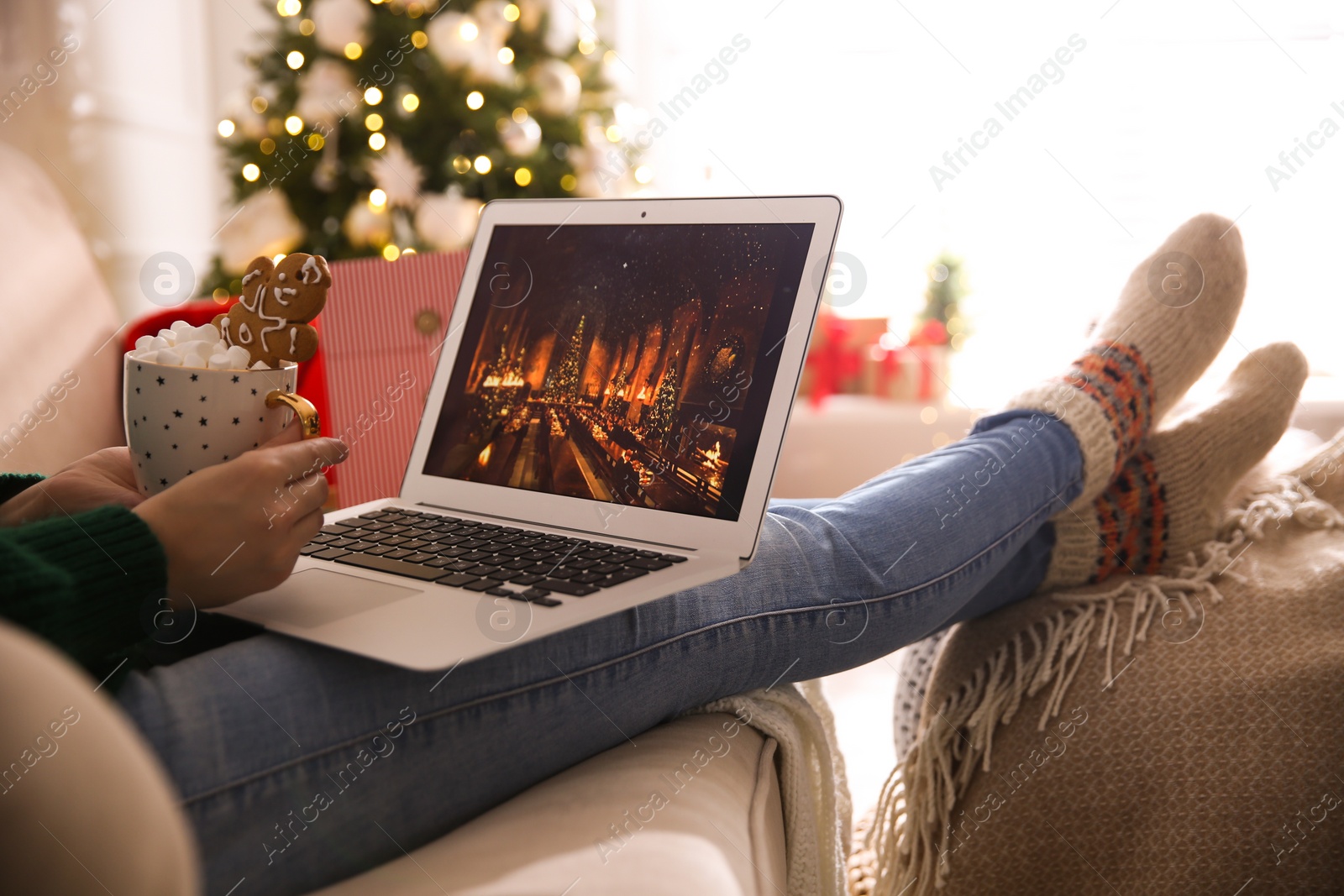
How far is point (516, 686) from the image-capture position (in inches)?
21.5

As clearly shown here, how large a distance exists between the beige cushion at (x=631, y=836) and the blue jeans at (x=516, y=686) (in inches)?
0.9

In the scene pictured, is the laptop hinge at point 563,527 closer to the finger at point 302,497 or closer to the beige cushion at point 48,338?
the finger at point 302,497

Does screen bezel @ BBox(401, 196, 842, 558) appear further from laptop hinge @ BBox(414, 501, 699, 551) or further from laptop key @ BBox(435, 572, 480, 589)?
laptop key @ BBox(435, 572, 480, 589)

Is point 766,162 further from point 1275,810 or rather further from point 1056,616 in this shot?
point 1275,810

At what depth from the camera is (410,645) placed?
48 cm

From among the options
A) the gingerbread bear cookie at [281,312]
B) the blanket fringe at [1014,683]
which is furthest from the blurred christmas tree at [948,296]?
→ the gingerbread bear cookie at [281,312]

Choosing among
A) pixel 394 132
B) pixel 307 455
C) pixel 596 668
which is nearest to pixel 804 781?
pixel 596 668

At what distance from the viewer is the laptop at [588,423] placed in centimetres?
57

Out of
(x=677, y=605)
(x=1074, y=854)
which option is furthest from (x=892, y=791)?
(x=677, y=605)

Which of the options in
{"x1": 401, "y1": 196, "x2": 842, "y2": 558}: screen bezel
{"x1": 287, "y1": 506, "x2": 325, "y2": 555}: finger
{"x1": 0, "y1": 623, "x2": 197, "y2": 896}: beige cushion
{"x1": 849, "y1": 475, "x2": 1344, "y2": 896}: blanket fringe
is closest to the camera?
{"x1": 0, "y1": 623, "x2": 197, "y2": 896}: beige cushion

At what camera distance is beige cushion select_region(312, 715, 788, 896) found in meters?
0.44

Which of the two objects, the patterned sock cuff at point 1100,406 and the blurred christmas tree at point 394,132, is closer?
the patterned sock cuff at point 1100,406

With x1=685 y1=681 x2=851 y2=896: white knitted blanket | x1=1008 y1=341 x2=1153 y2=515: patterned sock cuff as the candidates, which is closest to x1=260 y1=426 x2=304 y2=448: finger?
x1=685 y1=681 x2=851 y2=896: white knitted blanket

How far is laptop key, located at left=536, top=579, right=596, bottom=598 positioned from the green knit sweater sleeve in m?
0.21
